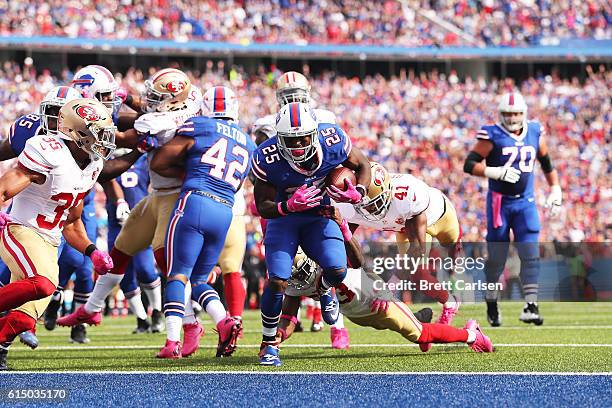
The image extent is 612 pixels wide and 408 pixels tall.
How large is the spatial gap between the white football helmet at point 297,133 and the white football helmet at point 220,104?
1.11m

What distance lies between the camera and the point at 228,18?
1219 inches

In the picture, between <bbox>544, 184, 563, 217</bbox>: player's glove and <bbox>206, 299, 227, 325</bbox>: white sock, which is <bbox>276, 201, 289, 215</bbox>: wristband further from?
<bbox>544, 184, 563, 217</bbox>: player's glove

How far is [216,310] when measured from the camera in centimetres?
702

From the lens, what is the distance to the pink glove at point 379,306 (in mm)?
6559

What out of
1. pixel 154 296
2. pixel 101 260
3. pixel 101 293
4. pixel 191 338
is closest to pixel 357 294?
pixel 191 338

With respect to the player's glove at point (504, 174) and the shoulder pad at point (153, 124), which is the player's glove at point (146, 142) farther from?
the player's glove at point (504, 174)

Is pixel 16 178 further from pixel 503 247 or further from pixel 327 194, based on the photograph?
pixel 503 247

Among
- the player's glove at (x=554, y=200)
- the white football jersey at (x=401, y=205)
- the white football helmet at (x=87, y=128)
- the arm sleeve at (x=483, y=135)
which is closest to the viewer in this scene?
the white football helmet at (x=87, y=128)

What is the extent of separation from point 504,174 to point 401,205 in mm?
2580

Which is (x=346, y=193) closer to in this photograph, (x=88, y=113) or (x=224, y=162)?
(x=224, y=162)

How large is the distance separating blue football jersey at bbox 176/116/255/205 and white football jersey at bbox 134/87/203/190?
0.09m

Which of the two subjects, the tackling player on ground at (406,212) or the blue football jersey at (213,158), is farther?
the tackling player on ground at (406,212)

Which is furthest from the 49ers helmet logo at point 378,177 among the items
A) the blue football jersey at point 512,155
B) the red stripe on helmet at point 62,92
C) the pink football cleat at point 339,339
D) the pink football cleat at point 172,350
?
the blue football jersey at point 512,155

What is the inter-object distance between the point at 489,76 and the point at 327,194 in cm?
2797
